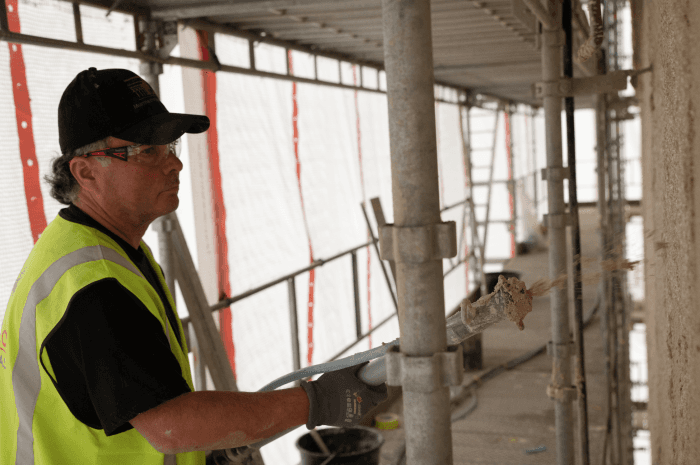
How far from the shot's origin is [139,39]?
13.3 ft

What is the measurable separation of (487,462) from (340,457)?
8.62 feet

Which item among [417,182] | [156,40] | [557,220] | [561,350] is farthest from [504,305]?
[156,40]

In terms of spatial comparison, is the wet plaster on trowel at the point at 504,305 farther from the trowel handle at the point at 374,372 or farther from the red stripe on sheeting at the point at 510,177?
the red stripe on sheeting at the point at 510,177

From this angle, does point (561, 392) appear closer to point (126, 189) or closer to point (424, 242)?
point (424, 242)

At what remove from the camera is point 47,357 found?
1589mm

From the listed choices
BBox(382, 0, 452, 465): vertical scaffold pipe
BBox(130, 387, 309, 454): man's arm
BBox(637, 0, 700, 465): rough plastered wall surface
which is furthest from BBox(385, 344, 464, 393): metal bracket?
BBox(637, 0, 700, 465): rough plastered wall surface

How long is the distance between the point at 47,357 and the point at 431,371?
3.04 ft

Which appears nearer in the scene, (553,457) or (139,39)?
(139,39)

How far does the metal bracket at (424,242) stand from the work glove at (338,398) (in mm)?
467

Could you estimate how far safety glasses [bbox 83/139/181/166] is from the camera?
1.88 m

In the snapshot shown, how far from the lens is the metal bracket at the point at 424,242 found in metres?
1.47

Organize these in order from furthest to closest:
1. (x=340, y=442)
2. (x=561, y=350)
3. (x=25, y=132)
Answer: (x=340, y=442)
(x=561, y=350)
(x=25, y=132)

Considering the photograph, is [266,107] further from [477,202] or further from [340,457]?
[477,202]

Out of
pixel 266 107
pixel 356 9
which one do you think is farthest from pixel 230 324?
pixel 356 9
